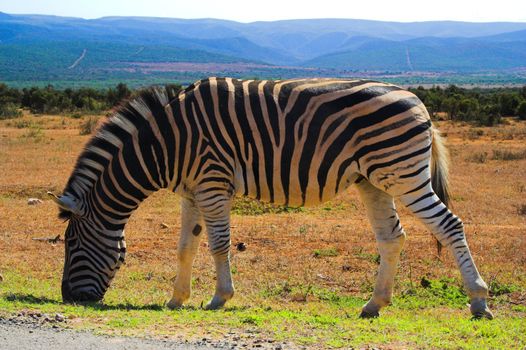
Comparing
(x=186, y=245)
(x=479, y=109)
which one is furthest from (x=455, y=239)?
(x=479, y=109)

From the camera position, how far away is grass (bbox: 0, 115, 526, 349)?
20.1 feet

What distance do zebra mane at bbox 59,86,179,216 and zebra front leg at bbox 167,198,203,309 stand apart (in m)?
0.96

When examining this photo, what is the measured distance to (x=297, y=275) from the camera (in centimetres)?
969

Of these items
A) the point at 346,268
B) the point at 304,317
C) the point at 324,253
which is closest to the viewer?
the point at 304,317

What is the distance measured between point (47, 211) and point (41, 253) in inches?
131

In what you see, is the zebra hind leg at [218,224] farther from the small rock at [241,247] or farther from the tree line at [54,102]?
the tree line at [54,102]

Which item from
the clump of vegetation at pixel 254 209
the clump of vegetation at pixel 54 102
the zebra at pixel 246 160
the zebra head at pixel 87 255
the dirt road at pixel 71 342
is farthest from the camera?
the clump of vegetation at pixel 54 102

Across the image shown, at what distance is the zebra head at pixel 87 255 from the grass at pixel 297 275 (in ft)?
0.89

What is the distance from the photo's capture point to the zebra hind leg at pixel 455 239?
707cm

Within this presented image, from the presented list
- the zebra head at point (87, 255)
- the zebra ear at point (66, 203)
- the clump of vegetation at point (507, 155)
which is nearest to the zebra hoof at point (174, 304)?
the zebra head at point (87, 255)

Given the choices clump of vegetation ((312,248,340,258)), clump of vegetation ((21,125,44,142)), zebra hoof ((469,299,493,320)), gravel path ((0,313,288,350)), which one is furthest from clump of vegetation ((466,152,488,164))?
gravel path ((0,313,288,350))

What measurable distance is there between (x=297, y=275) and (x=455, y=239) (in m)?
3.01

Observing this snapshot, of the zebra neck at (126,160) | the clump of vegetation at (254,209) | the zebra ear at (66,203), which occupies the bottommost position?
the clump of vegetation at (254,209)

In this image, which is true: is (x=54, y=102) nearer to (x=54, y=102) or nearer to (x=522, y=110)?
(x=54, y=102)
